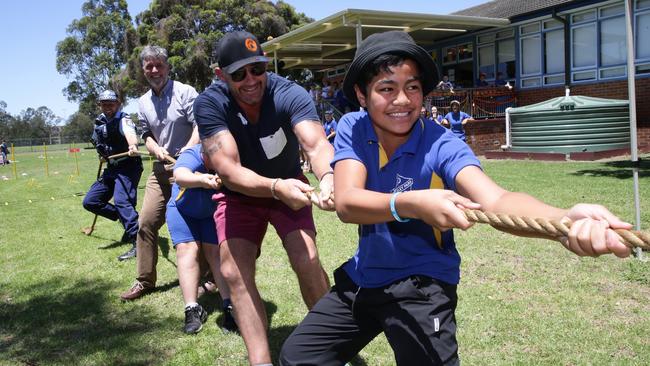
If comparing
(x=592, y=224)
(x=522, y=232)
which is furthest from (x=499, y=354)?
(x=592, y=224)

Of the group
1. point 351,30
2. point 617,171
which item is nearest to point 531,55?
point 351,30

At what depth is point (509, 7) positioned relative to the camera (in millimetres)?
21922

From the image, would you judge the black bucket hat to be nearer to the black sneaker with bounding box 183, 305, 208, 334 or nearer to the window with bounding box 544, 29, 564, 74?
the black sneaker with bounding box 183, 305, 208, 334

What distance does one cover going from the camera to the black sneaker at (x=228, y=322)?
4586 mm

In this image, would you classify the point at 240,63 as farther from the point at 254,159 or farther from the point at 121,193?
the point at 121,193

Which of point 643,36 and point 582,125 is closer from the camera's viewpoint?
Result: point 582,125

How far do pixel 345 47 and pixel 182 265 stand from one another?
19.4 m

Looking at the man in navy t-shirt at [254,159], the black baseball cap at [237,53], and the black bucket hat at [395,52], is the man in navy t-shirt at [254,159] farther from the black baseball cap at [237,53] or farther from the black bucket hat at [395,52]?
the black bucket hat at [395,52]

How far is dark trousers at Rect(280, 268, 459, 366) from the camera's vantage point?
226 centimetres

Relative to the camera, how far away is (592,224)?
5.06 feet

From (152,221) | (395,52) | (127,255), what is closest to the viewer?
(395,52)

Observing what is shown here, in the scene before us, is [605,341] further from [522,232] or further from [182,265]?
[182,265]

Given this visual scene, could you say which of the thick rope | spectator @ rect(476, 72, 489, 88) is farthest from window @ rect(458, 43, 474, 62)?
the thick rope

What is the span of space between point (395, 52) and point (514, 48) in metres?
20.5
